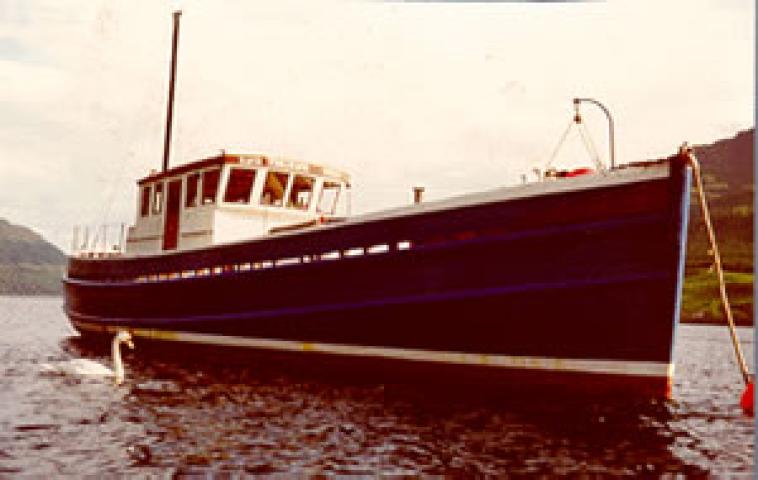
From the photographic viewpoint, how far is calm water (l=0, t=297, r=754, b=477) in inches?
290

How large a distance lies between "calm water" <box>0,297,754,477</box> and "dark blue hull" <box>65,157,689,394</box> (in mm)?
760

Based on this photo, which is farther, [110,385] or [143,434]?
[110,385]

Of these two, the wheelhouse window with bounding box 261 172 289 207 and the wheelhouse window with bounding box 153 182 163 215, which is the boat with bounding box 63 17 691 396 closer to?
the wheelhouse window with bounding box 261 172 289 207

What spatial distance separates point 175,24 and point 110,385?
53.5 feet

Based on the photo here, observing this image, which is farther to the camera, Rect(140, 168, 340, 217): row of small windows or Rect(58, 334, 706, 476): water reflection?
Rect(140, 168, 340, 217): row of small windows

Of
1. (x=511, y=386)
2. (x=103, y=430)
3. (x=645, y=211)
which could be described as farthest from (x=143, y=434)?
(x=645, y=211)

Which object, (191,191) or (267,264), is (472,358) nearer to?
(267,264)

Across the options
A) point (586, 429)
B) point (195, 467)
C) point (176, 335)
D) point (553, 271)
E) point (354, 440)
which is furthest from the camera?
point (176, 335)

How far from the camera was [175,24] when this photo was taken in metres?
25.0

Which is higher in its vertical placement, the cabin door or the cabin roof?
the cabin roof

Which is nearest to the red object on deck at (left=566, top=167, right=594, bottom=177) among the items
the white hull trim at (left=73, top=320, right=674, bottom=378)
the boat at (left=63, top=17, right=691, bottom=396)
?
the boat at (left=63, top=17, right=691, bottom=396)

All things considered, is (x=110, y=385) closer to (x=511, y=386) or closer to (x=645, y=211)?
(x=511, y=386)

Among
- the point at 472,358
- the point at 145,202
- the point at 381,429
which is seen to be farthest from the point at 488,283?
the point at 145,202

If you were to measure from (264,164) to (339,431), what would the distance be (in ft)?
30.0
